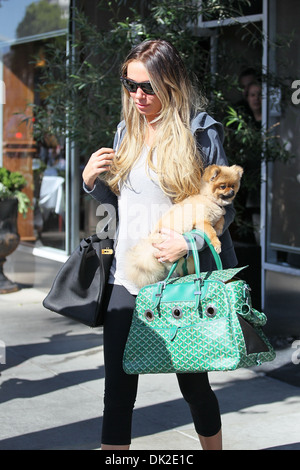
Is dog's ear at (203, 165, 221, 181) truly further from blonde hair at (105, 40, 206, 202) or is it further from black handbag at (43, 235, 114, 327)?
black handbag at (43, 235, 114, 327)

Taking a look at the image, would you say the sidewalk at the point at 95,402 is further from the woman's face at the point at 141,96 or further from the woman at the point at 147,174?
the woman's face at the point at 141,96

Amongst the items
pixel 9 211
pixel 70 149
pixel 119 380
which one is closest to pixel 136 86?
pixel 119 380

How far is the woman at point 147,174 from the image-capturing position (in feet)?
9.48

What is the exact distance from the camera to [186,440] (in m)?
4.01

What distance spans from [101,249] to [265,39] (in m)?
3.83

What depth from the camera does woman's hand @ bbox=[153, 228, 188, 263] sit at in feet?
9.11

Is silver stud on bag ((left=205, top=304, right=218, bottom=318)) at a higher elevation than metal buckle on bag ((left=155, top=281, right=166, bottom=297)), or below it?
below

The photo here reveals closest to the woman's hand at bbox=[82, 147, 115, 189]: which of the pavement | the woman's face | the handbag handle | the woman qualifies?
the woman

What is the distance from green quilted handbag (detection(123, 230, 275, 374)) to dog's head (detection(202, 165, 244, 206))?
0.62 feet

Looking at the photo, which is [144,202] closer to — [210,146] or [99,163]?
[99,163]

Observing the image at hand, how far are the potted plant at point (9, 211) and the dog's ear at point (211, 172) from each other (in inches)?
214

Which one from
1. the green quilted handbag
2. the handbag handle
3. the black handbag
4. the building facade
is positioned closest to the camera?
the green quilted handbag

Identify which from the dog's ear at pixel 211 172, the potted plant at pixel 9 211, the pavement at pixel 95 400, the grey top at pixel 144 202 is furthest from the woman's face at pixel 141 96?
the potted plant at pixel 9 211

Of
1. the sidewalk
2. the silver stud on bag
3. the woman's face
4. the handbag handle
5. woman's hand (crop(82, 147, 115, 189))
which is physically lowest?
the sidewalk
